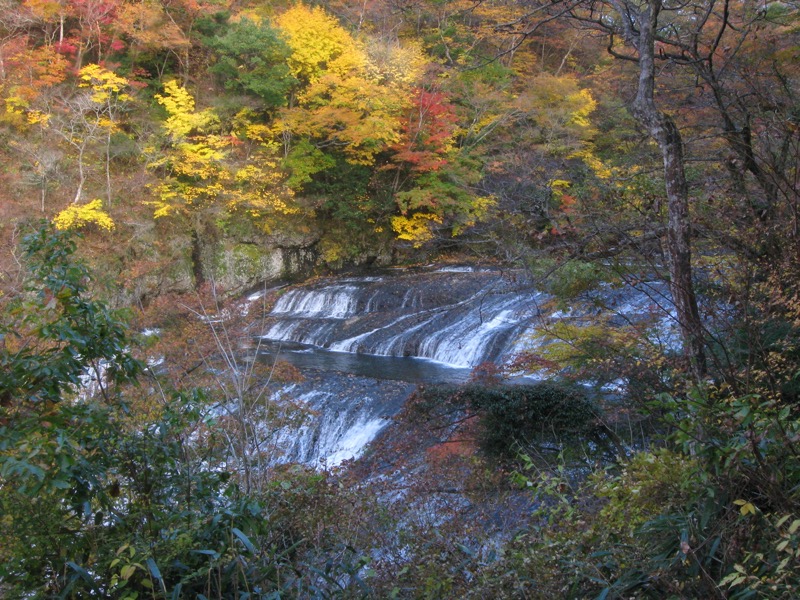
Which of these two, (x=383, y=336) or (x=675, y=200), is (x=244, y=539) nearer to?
(x=675, y=200)

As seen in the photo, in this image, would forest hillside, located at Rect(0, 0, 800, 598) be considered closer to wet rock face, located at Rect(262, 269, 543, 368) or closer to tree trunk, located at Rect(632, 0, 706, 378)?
tree trunk, located at Rect(632, 0, 706, 378)

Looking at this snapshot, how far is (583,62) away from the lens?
80.0 feet

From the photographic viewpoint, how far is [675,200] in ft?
15.1

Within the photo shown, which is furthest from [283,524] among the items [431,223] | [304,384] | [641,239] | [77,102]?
[431,223]

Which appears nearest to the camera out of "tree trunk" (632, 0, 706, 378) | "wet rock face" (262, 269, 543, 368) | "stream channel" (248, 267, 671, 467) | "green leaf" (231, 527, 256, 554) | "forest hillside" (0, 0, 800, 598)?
"green leaf" (231, 527, 256, 554)

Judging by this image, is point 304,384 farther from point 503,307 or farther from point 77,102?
point 77,102

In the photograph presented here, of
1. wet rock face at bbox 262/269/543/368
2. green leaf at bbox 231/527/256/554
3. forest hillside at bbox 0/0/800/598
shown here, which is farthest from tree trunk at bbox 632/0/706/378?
wet rock face at bbox 262/269/543/368

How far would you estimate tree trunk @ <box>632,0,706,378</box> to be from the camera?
4.32m

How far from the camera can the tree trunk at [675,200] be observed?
4.32 meters

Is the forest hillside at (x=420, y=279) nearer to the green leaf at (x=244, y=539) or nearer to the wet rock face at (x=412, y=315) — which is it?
the green leaf at (x=244, y=539)

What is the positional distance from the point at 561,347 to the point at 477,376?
1.84 metres

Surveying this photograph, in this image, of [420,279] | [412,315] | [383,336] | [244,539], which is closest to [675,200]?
[244,539]

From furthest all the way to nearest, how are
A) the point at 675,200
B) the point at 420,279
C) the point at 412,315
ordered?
the point at 420,279, the point at 412,315, the point at 675,200

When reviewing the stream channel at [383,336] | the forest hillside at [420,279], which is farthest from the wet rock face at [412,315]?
the forest hillside at [420,279]
